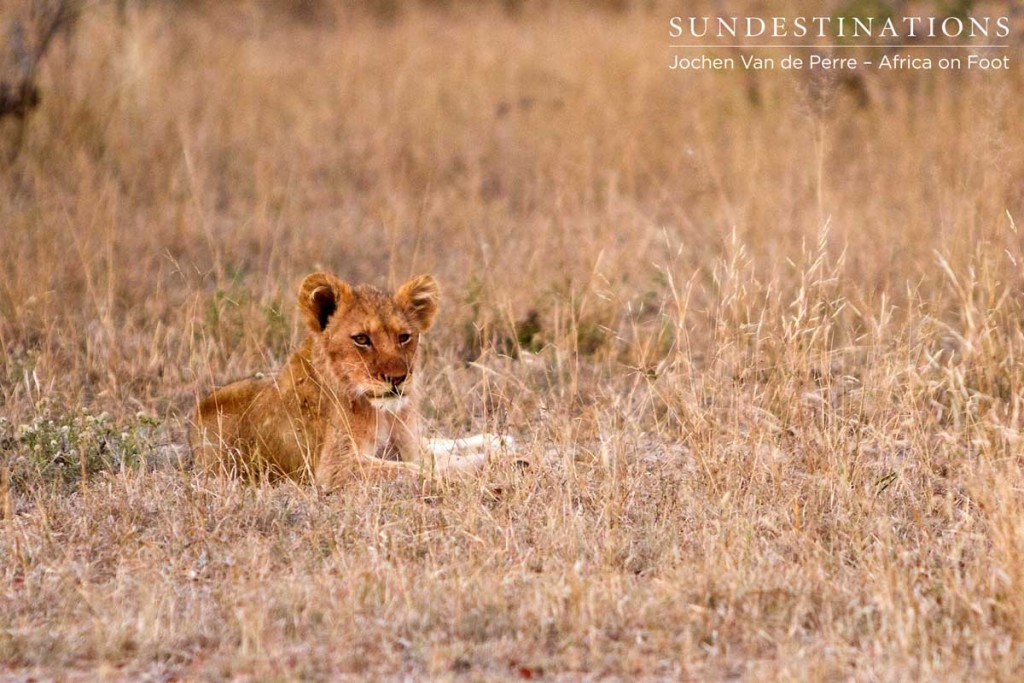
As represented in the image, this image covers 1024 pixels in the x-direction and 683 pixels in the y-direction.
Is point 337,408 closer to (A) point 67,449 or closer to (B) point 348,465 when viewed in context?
(B) point 348,465

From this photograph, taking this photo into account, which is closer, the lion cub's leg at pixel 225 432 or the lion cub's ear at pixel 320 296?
the lion cub's leg at pixel 225 432

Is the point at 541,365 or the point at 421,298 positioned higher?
the point at 421,298

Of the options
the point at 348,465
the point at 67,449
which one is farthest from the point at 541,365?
the point at 67,449

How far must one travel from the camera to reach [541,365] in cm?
678

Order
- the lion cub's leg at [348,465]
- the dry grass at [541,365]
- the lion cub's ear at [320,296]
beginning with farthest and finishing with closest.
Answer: the lion cub's ear at [320,296] → the lion cub's leg at [348,465] → the dry grass at [541,365]

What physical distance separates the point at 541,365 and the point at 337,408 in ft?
4.73

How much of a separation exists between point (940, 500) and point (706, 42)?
7.63 metres

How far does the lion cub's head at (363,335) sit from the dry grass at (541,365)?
16.3 inches

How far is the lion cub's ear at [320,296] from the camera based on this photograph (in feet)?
18.6

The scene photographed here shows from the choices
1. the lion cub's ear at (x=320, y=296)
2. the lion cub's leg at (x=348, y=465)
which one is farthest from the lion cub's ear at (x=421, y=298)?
→ the lion cub's leg at (x=348, y=465)

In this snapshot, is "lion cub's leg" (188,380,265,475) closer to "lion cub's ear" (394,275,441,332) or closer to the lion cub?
the lion cub

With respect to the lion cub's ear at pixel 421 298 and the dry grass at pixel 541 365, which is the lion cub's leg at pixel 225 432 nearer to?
the dry grass at pixel 541 365

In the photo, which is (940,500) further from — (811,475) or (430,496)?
(430,496)

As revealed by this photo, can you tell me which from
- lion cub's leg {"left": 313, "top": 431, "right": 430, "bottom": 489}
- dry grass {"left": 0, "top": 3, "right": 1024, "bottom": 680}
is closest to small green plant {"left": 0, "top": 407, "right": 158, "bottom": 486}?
dry grass {"left": 0, "top": 3, "right": 1024, "bottom": 680}
